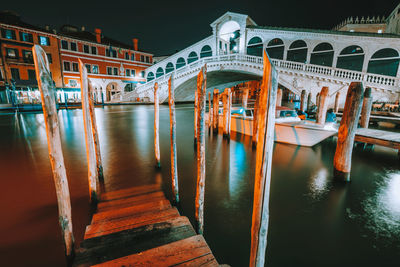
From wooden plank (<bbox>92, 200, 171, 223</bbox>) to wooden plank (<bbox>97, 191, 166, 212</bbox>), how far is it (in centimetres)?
23

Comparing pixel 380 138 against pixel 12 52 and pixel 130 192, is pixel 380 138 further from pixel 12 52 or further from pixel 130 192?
pixel 12 52

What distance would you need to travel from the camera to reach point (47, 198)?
11.3 ft

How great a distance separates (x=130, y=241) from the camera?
200cm

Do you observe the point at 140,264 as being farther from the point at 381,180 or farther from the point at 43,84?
the point at 381,180

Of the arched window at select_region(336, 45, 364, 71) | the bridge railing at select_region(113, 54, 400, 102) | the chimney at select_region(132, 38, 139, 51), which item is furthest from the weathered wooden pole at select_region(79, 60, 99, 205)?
the chimney at select_region(132, 38, 139, 51)

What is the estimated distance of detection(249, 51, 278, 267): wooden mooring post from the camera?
135 cm

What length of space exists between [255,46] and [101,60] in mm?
19659

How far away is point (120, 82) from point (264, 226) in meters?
28.8

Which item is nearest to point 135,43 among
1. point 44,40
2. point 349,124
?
point 44,40

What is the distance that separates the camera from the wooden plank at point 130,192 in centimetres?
329

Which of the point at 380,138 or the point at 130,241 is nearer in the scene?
the point at 130,241

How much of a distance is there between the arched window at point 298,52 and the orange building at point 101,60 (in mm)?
19887

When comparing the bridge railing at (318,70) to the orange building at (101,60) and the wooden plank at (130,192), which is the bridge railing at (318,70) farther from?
the wooden plank at (130,192)

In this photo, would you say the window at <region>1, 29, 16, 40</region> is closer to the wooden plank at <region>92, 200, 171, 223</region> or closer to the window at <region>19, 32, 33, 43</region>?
the window at <region>19, 32, 33, 43</region>
